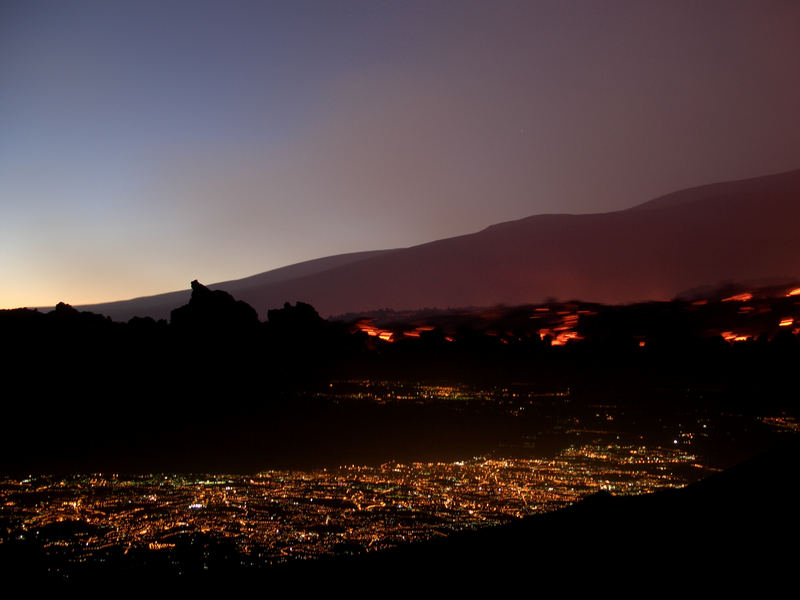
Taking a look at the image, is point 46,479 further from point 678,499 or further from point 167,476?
point 678,499

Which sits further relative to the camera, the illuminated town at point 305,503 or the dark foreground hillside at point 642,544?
the illuminated town at point 305,503

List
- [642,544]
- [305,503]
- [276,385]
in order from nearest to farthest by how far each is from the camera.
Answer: [642,544] → [305,503] → [276,385]

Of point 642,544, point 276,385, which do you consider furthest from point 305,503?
point 276,385

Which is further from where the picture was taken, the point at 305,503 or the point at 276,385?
the point at 276,385

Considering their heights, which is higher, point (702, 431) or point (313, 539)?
point (313, 539)

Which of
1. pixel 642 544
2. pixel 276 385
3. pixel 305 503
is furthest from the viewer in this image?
pixel 276 385

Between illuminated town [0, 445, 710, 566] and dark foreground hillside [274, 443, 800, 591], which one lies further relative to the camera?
illuminated town [0, 445, 710, 566]

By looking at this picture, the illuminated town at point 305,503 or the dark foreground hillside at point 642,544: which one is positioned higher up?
the dark foreground hillside at point 642,544

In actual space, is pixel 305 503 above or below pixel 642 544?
below

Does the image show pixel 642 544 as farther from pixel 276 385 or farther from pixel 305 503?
pixel 276 385

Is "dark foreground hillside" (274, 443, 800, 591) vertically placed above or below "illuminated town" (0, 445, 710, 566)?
above

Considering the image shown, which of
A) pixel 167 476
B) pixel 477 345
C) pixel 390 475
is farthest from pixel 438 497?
pixel 477 345
